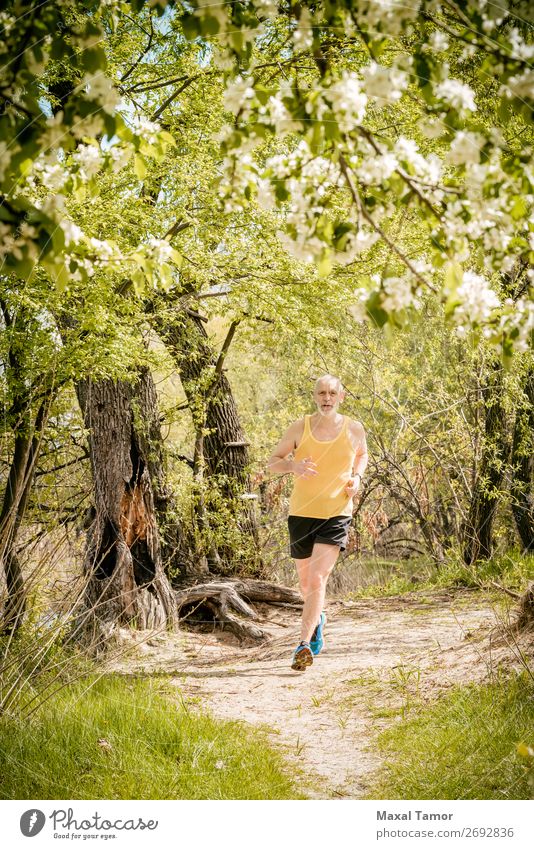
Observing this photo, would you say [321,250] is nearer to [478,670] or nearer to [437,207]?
[437,207]

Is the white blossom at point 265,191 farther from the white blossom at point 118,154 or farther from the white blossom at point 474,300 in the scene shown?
the white blossom at point 474,300

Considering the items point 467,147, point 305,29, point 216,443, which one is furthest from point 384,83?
point 216,443

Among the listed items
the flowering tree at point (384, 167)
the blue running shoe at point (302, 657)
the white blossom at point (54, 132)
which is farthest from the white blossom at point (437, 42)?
the blue running shoe at point (302, 657)

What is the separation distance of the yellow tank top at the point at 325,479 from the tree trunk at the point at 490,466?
3055 millimetres

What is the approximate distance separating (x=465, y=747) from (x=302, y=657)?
53.8 inches

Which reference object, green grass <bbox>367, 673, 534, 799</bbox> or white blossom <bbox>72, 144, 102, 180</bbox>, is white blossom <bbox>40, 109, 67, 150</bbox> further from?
green grass <bbox>367, 673, 534, 799</bbox>

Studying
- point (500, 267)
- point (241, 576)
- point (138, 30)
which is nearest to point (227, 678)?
point (241, 576)

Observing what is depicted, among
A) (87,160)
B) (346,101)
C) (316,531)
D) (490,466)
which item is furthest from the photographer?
(490,466)

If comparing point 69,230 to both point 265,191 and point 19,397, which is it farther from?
point 19,397

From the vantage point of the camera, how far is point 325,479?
3990 mm

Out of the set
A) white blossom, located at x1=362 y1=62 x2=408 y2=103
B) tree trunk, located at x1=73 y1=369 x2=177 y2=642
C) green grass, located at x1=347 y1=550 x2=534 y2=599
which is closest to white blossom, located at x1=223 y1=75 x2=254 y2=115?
white blossom, located at x1=362 y1=62 x2=408 y2=103

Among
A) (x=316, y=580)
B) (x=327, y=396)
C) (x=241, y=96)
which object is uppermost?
(x=241, y=96)

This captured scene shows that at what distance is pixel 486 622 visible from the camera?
452cm

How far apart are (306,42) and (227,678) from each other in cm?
327
